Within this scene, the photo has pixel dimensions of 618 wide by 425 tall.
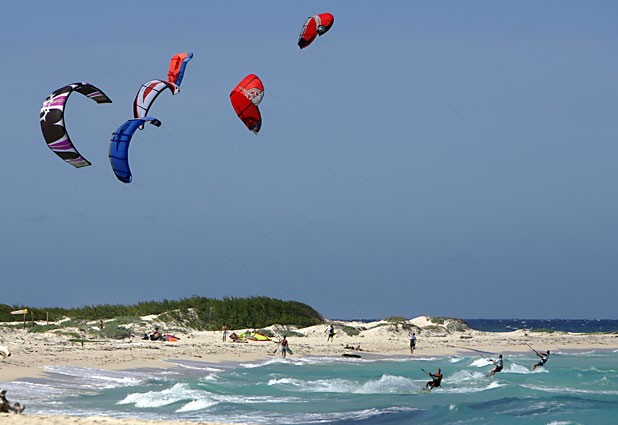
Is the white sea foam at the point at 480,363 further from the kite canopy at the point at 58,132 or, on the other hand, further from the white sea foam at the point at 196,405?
the kite canopy at the point at 58,132

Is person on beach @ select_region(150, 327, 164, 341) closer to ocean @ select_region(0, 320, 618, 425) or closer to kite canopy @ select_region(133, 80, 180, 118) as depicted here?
ocean @ select_region(0, 320, 618, 425)

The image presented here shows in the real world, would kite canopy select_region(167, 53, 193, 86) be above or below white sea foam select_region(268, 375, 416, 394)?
above

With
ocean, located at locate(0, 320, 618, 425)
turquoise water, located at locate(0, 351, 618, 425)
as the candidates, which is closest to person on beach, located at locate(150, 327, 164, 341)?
ocean, located at locate(0, 320, 618, 425)

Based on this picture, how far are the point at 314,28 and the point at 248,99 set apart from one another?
3.68 metres

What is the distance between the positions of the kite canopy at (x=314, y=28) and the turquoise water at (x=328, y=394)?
33.2 ft

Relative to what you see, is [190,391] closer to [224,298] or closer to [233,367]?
[233,367]

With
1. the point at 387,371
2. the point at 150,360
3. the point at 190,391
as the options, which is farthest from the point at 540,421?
the point at 150,360

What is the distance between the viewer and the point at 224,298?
4769 cm

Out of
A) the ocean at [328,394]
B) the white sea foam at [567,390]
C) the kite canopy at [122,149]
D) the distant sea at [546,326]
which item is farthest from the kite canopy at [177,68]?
the distant sea at [546,326]

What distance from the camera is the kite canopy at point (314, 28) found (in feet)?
91.7

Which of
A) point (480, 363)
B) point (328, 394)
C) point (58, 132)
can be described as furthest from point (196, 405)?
point (480, 363)

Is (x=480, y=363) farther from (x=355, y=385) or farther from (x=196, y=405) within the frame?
(x=196, y=405)

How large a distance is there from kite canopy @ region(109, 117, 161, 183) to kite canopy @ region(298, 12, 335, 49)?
689 cm

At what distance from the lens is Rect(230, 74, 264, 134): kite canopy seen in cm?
2609
